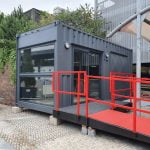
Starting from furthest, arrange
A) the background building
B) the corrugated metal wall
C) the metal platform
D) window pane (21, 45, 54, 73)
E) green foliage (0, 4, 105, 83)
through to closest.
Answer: the background building < the corrugated metal wall < green foliage (0, 4, 105, 83) < window pane (21, 45, 54, 73) < the metal platform

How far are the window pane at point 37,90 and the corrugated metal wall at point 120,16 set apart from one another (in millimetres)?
9548

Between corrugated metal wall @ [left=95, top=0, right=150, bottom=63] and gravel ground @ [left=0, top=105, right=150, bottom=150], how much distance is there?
10.5 meters

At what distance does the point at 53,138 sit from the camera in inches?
180

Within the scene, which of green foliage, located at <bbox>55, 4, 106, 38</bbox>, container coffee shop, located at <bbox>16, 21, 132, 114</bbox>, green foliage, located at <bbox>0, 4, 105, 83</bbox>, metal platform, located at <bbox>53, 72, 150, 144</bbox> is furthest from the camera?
green foliage, located at <bbox>55, 4, 106, 38</bbox>

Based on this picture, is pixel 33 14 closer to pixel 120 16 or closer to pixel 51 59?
pixel 120 16

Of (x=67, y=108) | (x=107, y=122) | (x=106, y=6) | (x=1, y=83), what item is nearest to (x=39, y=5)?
(x=106, y=6)

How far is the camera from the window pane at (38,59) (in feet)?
20.7

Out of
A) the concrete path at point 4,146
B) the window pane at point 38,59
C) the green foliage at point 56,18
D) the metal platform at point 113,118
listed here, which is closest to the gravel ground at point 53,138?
the concrete path at point 4,146

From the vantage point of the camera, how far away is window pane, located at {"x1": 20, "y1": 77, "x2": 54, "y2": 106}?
6415mm

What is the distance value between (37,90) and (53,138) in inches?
103

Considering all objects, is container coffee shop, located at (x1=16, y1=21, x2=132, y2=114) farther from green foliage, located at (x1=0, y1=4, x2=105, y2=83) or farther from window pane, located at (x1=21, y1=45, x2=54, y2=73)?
green foliage, located at (x1=0, y1=4, x2=105, y2=83)

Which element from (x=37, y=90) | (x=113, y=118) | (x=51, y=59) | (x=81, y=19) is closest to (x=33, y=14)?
(x=81, y=19)

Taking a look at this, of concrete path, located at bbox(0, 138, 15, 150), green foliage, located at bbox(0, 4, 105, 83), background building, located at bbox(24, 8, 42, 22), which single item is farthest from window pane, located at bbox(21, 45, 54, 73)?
background building, located at bbox(24, 8, 42, 22)

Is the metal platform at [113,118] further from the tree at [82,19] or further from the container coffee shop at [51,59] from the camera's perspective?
the tree at [82,19]
